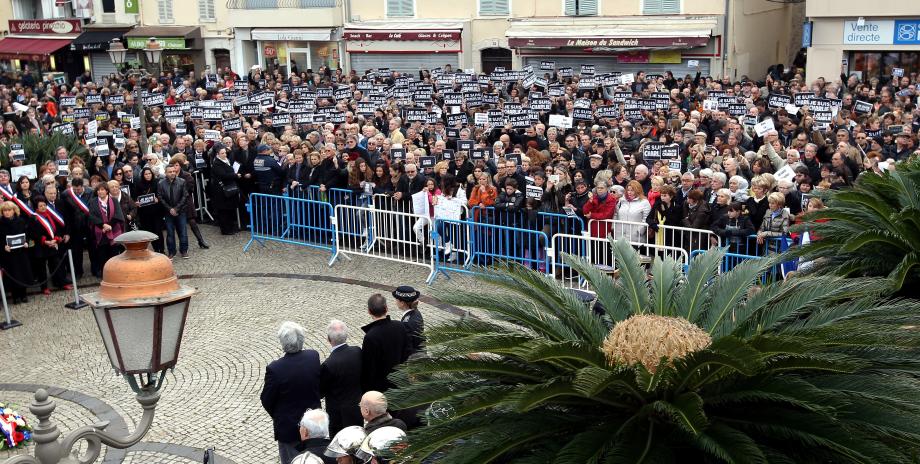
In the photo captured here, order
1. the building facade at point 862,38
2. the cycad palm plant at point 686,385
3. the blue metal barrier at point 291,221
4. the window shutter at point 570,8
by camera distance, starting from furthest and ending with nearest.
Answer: the window shutter at point 570,8 < the building facade at point 862,38 < the blue metal barrier at point 291,221 < the cycad palm plant at point 686,385

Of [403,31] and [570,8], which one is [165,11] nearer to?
[403,31]

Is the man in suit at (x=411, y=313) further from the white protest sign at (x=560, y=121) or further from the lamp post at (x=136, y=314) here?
the white protest sign at (x=560, y=121)

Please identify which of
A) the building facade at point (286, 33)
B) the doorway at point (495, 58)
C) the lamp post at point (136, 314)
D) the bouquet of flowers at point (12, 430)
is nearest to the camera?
the lamp post at point (136, 314)

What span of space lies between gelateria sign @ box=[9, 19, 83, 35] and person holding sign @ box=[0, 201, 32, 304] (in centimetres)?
3392

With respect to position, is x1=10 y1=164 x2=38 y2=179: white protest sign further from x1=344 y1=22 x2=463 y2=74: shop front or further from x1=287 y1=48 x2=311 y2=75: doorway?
x1=287 y1=48 x2=311 y2=75: doorway

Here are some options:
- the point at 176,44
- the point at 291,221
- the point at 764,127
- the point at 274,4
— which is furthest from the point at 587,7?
the point at 291,221

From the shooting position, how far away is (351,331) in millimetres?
12891

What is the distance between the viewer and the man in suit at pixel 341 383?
27.6ft

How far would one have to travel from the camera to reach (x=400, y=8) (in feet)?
120

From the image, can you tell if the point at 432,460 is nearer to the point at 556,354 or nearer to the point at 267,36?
the point at 556,354

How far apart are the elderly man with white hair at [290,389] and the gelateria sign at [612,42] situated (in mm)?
23954

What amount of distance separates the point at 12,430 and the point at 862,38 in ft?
79.1

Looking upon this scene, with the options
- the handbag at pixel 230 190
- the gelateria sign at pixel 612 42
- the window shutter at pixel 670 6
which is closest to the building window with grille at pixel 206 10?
the gelateria sign at pixel 612 42

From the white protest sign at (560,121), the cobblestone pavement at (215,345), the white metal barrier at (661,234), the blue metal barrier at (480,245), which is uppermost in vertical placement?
the white protest sign at (560,121)
